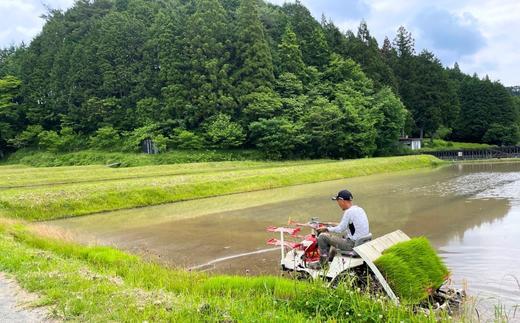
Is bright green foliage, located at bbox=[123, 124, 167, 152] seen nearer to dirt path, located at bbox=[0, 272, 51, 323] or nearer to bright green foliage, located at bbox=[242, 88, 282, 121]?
bright green foliage, located at bbox=[242, 88, 282, 121]

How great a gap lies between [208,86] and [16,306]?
128 ft

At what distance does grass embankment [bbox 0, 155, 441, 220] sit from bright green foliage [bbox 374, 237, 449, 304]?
15242mm

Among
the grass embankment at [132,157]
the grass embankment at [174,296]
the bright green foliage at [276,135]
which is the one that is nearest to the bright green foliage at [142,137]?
the grass embankment at [132,157]

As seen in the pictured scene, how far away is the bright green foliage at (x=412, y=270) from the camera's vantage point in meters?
6.04

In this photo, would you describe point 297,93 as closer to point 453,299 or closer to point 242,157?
point 242,157

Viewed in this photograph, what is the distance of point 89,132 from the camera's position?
167 ft

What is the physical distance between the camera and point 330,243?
7.21 meters

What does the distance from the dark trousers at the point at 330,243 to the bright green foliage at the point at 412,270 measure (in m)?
0.72

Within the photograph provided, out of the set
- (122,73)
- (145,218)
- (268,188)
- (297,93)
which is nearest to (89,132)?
(122,73)

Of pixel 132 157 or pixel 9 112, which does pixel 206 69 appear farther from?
pixel 9 112

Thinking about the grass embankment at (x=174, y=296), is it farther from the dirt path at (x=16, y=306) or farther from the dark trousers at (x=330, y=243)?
the dark trousers at (x=330, y=243)

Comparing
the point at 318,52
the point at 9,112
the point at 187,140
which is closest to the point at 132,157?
the point at 187,140

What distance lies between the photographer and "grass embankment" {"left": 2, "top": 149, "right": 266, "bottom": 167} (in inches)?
1599

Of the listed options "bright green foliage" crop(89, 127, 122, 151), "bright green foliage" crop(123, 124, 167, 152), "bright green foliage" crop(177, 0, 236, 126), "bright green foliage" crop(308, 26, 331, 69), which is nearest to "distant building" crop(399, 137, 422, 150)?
"bright green foliage" crop(308, 26, 331, 69)
